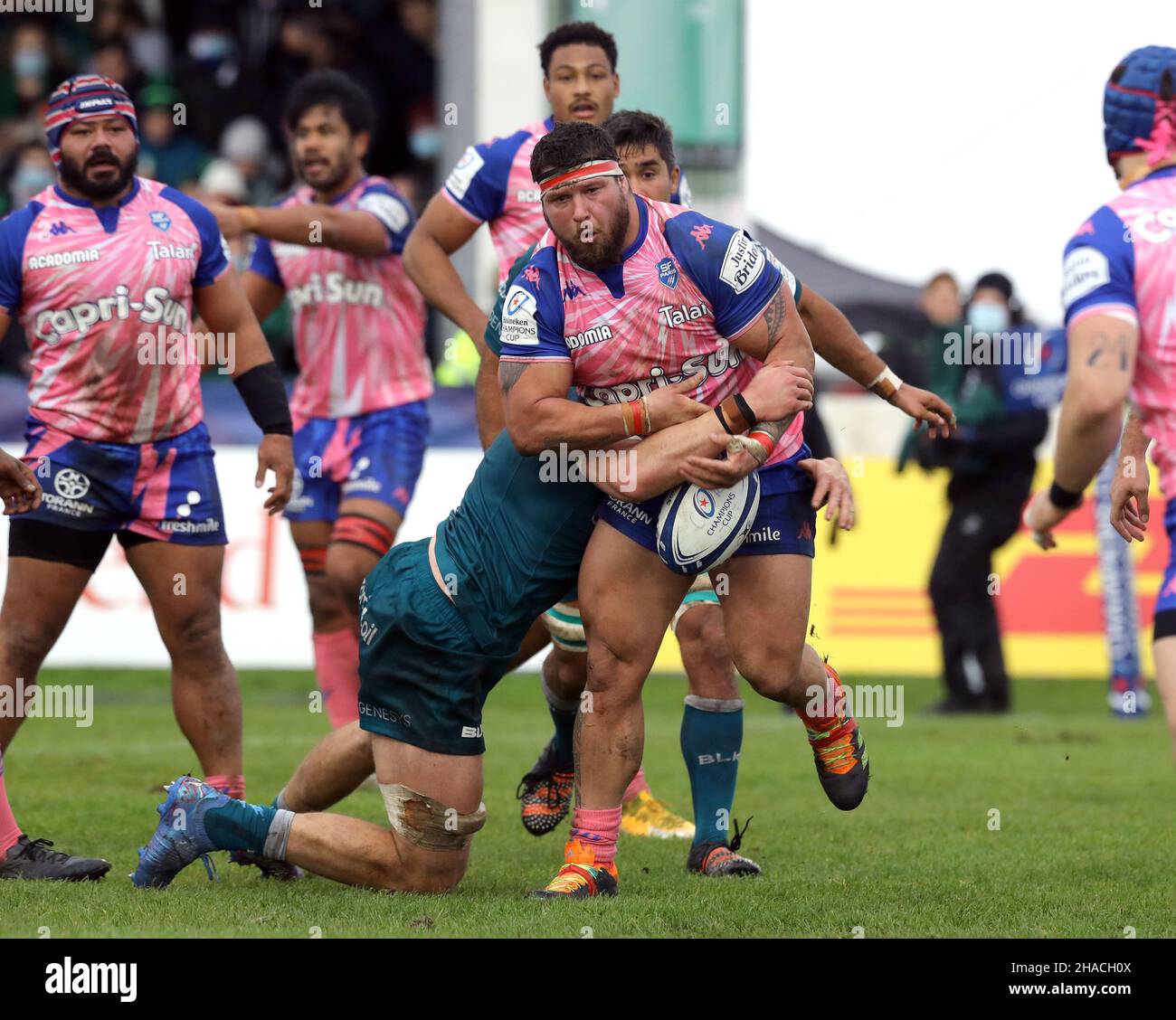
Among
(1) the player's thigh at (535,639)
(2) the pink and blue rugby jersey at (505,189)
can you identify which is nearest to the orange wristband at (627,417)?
(1) the player's thigh at (535,639)

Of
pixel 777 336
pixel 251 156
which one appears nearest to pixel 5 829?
pixel 777 336

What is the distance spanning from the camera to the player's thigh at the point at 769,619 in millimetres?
5734

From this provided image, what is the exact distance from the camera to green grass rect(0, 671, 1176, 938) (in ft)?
17.1

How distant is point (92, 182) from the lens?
6387 mm

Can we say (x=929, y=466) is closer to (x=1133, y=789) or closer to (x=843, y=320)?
(x=1133, y=789)

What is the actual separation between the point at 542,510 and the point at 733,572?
680 millimetres

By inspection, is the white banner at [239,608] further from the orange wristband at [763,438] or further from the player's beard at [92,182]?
the orange wristband at [763,438]

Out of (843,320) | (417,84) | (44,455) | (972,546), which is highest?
(417,84)

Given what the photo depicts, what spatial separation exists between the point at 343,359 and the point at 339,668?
1422mm

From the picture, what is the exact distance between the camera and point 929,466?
1220cm

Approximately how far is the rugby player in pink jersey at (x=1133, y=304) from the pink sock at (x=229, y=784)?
3232mm

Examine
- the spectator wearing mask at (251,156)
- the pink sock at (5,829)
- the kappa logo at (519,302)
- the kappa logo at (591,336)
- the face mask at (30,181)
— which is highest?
the spectator wearing mask at (251,156)
